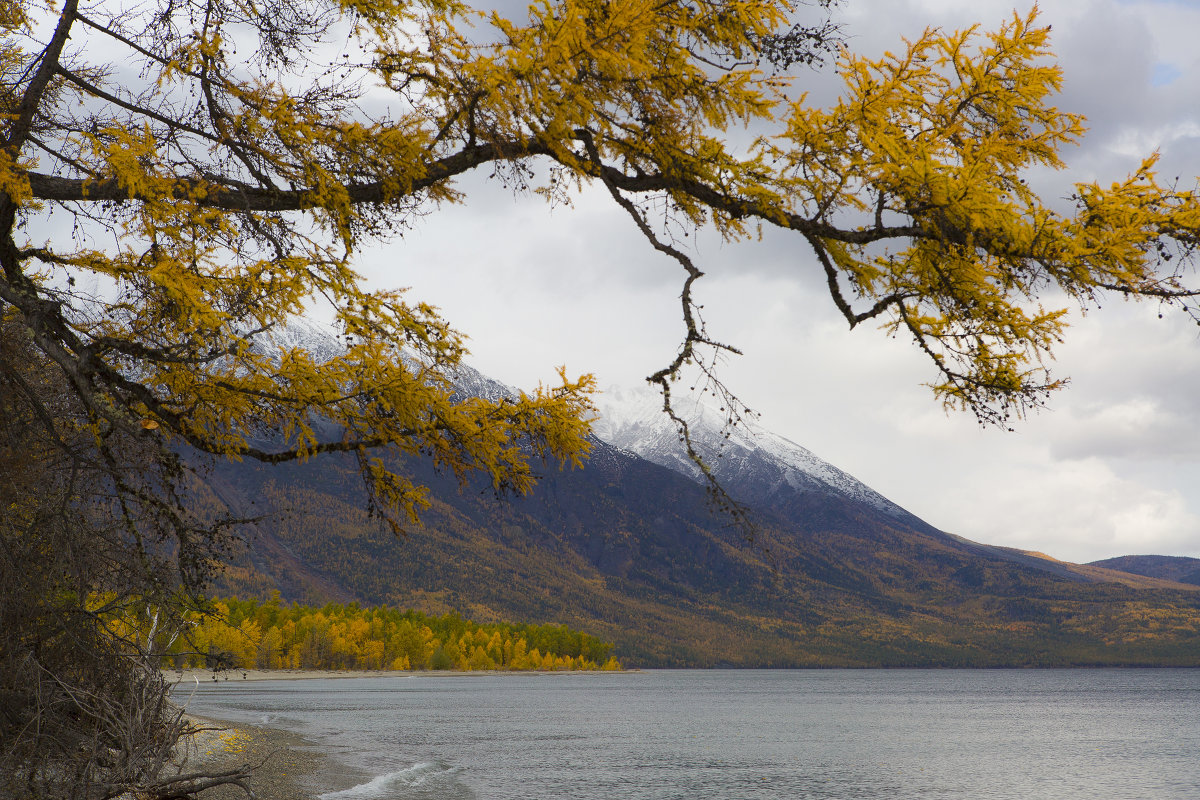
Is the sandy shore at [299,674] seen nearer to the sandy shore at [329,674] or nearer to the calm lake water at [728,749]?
the sandy shore at [329,674]

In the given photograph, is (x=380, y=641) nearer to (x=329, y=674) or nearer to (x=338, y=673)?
(x=338, y=673)

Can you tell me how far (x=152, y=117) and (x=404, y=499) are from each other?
406cm

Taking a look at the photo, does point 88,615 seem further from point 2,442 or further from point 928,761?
point 928,761

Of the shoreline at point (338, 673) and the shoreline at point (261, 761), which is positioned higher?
the shoreline at point (261, 761)

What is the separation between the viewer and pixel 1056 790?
38906 mm

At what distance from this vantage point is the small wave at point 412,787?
27.7 m

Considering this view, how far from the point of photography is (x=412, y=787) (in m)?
31.3

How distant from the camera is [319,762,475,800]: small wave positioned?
2772cm

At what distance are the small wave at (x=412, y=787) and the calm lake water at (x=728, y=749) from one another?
0.30ft

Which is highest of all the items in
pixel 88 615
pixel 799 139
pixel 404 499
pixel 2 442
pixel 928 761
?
pixel 799 139

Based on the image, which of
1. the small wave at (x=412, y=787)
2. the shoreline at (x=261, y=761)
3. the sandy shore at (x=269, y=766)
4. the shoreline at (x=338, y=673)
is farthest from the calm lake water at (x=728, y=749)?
the shoreline at (x=338, y=673)

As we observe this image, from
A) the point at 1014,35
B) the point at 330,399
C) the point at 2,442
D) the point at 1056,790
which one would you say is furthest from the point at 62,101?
the point at 1056,790

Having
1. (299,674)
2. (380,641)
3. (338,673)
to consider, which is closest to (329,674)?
(338,673)

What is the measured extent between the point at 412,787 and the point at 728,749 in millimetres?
25863
